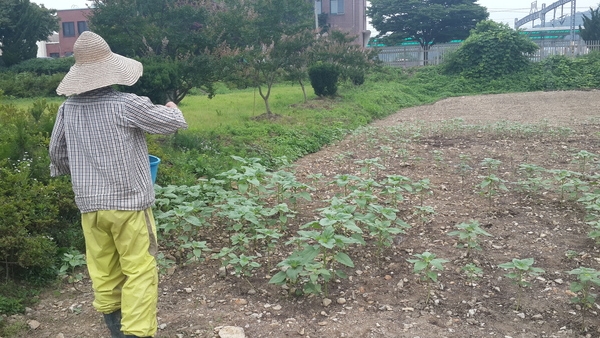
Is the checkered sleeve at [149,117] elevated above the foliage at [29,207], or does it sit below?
above

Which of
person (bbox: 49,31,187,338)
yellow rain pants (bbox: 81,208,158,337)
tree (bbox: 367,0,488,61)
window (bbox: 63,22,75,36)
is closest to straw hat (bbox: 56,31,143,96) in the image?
person (bbox: 49,31,187,338)

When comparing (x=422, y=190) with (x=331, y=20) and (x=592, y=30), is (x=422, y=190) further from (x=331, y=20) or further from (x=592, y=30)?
(x=331, y=20)

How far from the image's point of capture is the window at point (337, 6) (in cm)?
3988

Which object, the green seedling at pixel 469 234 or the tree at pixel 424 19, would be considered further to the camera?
the tree at pixel 424 19

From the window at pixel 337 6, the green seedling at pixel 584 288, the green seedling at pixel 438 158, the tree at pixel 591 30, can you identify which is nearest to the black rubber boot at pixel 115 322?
the green seedling at pixel 584 288

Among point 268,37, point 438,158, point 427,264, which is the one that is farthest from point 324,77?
point 427,264

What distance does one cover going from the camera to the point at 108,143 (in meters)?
2.64

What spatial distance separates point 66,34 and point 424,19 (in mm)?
28524

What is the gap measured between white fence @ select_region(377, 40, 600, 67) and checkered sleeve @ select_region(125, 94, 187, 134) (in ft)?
73.6

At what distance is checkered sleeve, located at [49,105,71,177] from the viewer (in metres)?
2.78

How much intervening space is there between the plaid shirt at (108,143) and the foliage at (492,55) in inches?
838

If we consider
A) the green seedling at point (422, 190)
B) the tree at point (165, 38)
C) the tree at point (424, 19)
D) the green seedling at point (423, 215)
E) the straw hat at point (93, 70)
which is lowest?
the green seedling at point (423, 215)

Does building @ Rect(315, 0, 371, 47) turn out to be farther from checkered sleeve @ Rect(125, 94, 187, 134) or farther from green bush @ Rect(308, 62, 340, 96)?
checkered sleeve @ Rect(125, 94, 187, 134)

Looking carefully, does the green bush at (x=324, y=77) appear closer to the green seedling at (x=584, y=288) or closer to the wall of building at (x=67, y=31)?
the green seedling at (x=584, y=288)
